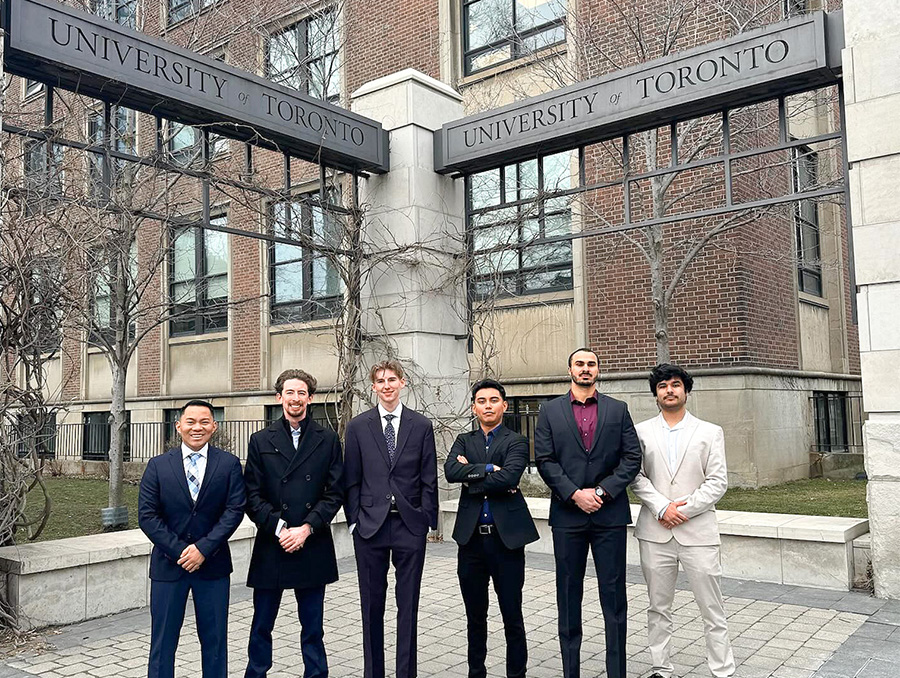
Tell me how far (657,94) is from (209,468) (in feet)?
18.3

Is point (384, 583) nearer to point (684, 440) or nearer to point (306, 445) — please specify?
point (306, 445)

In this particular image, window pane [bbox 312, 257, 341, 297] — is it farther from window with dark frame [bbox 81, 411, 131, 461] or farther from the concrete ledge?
the concrete ledge

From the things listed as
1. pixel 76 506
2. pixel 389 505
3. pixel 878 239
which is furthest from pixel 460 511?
pixel 76 506

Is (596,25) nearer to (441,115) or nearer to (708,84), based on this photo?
(441,115)

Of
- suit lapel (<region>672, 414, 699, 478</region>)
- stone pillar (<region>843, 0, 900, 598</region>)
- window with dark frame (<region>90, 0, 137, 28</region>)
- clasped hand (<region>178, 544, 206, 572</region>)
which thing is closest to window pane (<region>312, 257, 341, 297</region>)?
window with dark frame (<region>90, 0, 137, 28</region>)

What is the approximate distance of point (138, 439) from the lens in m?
20.5

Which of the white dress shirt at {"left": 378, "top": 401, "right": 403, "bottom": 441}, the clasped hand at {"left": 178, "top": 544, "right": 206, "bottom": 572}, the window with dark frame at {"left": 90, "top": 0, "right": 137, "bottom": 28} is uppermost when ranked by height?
the window with dark frame at {"left": 90, "top": 0, "right": 137, "bottom": 28}

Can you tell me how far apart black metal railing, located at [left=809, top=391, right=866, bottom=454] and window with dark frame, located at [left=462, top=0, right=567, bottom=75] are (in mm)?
8331

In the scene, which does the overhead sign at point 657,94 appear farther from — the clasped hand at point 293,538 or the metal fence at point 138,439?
the metal fence at point 138,439

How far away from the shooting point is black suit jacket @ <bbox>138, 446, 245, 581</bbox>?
4566 millimetres

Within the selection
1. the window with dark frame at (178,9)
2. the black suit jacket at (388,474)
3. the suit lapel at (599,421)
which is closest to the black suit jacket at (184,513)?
the black suit jacket at (388,474)

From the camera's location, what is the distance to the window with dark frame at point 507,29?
14805mm

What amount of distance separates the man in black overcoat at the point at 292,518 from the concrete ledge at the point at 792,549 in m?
4.41

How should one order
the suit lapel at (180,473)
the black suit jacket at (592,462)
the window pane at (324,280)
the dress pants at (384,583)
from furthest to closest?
the window pane at (324,280)
the black suit jacket at (592,462)
the dress pants at (384,583)
the suit lapel at (180,473)
